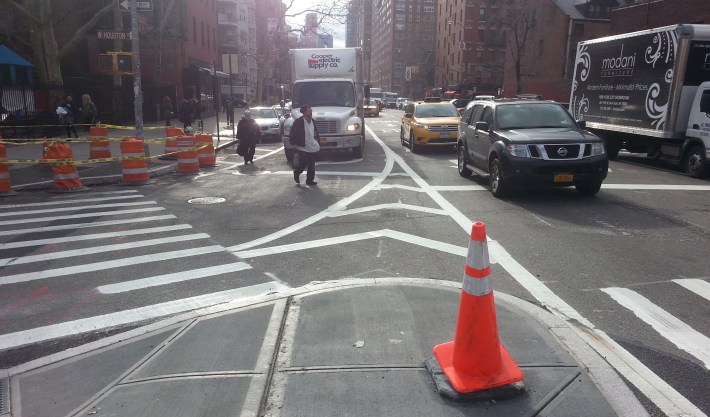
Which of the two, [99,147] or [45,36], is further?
[45,36]

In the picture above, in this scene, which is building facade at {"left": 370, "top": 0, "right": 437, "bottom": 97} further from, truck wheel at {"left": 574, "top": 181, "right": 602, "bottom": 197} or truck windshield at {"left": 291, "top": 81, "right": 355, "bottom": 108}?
truck wheel at {"left": 574, "top": 181, "right": 602, "bottom": 197}

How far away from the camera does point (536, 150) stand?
10.2 meters

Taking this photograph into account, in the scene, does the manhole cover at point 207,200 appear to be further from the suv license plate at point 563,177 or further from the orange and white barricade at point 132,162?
the suv license plate at point 563,177

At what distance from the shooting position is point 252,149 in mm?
17375

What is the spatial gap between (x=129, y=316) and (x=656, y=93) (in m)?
15.1

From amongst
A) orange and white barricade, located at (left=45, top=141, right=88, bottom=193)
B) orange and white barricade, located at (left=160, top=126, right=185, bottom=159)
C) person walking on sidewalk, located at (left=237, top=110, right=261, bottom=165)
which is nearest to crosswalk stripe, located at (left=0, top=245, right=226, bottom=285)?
orange and white barricade, located at (left=45, top=141, right=88, bottom=193)

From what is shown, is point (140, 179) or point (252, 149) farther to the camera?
point (252, 149)

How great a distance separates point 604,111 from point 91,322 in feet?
57.1

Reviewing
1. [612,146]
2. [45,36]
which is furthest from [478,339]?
[45,36]

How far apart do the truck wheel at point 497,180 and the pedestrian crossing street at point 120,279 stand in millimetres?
4862

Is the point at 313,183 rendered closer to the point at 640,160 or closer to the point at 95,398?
the point at 95,398

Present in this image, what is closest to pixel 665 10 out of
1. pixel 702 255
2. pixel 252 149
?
pixel 252 149

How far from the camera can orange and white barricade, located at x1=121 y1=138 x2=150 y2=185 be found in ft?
43.1

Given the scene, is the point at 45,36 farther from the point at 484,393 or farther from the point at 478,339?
the point at 484,393
